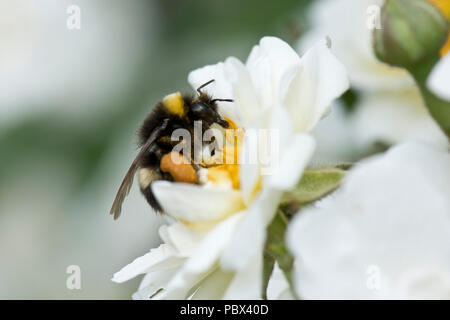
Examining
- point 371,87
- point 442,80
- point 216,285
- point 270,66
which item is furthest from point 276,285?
point 371,87

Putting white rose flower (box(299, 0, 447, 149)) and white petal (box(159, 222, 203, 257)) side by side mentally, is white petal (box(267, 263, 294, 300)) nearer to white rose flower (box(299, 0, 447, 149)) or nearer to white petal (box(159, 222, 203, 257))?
white petal (box(159, 222, 203, 257))

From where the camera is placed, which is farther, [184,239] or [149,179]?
[149,179]

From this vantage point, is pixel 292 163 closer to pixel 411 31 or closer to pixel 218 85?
pixel 411 31

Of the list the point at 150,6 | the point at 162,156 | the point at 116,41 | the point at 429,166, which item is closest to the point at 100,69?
the point at 116,41

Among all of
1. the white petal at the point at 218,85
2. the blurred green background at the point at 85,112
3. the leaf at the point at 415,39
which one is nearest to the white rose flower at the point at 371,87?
the white petal at the point at 218,85

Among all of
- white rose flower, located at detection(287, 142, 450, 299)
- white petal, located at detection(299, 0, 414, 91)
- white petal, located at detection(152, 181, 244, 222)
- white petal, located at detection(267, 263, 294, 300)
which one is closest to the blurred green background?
white petal, located at detection(299, 0, 414, 91)

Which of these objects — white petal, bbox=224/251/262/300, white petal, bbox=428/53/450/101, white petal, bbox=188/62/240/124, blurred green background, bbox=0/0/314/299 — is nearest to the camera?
white petal, bbox=428/53/450/101
